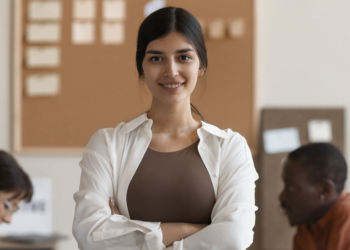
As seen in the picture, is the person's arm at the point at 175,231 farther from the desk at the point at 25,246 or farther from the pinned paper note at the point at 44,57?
the pinned paper note at the point at 44,57

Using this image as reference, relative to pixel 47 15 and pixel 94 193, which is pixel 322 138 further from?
pixel 47 15

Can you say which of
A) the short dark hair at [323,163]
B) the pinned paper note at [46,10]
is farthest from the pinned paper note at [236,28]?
the pinned paper note at [46,10]

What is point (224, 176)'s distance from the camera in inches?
55.9

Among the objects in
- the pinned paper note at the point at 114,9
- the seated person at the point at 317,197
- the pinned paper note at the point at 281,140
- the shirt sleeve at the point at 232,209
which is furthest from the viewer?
the pinned paper note at the point at 114,9

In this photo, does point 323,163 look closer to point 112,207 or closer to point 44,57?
point 112,207

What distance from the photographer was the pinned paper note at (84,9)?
9.49ft

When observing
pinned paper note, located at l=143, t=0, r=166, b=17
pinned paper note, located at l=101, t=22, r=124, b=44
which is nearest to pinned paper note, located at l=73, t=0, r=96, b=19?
pinned paper note, located at l=101, t=22, r=124, b=44

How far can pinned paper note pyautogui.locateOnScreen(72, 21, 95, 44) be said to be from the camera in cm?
289

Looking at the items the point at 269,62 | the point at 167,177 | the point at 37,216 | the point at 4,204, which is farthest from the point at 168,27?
the point at 37,216

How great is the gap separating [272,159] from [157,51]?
161 centimetres

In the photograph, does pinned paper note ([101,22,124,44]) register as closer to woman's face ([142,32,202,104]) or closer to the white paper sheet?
the white paper sheet

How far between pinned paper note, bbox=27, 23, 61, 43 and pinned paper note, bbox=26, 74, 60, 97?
10.2 inches

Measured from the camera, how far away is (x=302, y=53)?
2.82 meters

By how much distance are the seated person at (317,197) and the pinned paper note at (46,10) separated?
6.24 feet
